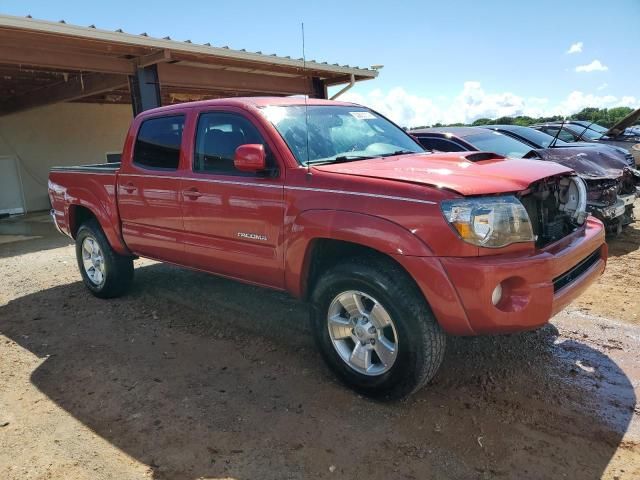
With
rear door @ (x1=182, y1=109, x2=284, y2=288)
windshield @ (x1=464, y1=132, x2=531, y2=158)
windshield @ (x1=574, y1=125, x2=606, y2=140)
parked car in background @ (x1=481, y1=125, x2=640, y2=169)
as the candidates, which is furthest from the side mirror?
windshield @ (x1=574, y1=125, x2=606, y2=140)

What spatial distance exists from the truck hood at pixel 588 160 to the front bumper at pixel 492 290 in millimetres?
4214

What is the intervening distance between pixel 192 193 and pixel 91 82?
852 centimetres

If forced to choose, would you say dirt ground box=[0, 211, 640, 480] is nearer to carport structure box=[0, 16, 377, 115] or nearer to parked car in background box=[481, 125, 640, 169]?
parked car in background box=[481, 125, 640, 169]

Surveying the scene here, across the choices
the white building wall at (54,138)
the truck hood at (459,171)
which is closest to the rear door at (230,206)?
the truck hood at (459,171)

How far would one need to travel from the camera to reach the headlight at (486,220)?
107 inches

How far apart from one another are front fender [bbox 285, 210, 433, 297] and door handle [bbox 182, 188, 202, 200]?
104 cm

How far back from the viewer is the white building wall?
14.1 m

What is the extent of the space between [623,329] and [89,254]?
17.3ft

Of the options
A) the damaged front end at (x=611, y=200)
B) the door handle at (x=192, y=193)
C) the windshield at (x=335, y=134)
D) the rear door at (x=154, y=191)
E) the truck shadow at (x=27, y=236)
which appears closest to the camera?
the windshield at (x=335, y=134)

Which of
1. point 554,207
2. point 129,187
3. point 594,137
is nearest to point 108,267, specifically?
point 129,187

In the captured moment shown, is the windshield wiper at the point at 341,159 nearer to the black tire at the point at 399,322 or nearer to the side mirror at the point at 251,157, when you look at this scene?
the side mirror at the point at 251,157

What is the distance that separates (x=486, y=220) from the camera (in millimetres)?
2744

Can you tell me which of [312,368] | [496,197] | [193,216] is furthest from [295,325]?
[496,197]

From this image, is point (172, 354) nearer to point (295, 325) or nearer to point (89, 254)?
point (295, 325)
